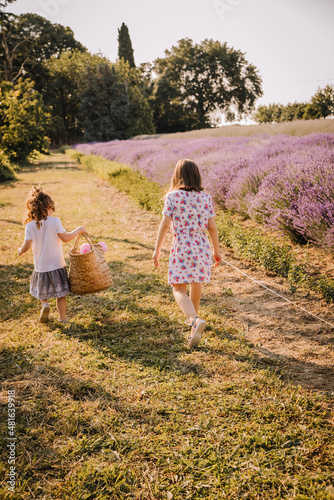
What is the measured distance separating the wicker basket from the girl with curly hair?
14cm

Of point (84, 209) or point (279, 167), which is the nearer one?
point (279, 167)

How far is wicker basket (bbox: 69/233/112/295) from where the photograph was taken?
3.12 m

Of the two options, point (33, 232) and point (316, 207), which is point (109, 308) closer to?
point (33, 232)

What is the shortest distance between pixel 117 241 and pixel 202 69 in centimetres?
4519

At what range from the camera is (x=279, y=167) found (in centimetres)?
514

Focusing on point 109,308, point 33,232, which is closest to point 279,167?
point 109,308

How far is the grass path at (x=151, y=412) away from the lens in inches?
66.7

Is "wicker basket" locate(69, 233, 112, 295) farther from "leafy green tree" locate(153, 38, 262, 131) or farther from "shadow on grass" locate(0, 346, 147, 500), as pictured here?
"leafy green tree" locate(153, 38, 262, 131)

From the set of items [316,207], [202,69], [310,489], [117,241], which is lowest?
[310,489]

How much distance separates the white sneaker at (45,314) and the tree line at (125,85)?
31356 millimetres

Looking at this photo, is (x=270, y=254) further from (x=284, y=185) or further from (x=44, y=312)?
(x=44, y=312)

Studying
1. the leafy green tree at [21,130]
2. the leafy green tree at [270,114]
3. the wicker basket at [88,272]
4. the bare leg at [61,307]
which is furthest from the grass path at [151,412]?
the leafy green tree at [270,114]

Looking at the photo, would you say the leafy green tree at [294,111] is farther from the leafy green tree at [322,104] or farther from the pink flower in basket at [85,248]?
the pink flower in basket at [85,248]

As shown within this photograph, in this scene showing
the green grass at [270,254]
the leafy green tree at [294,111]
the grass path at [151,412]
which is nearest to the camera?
the grass path at [151,412]
